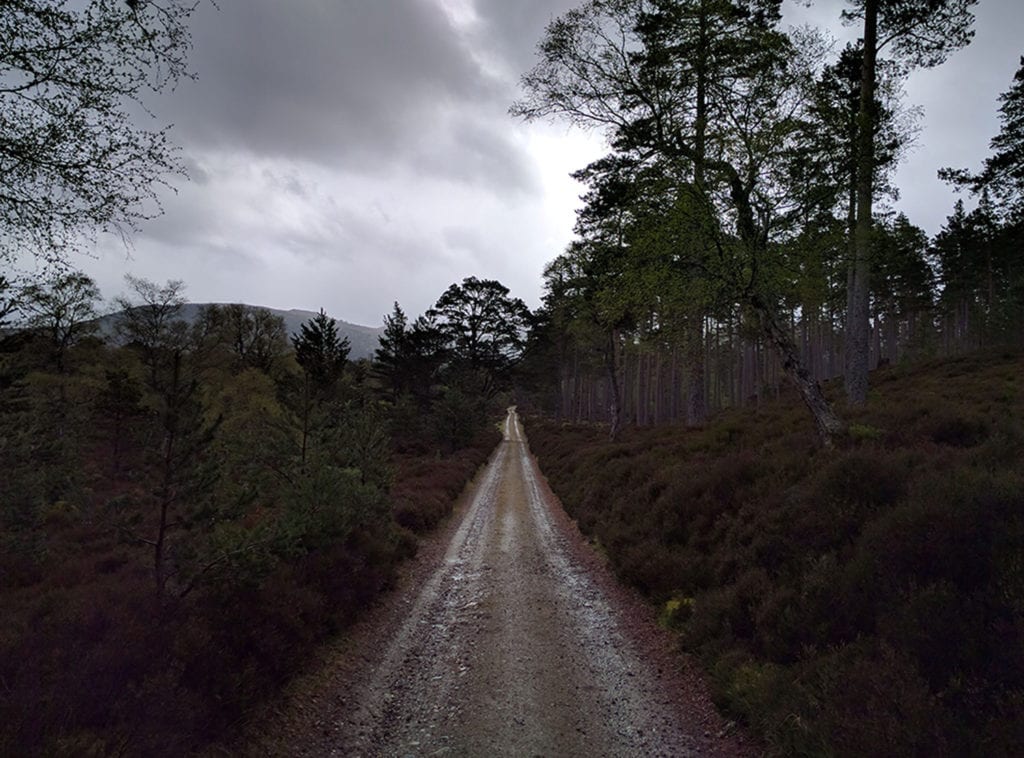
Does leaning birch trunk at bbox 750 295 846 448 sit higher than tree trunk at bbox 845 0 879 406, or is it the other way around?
tree trunk at bbox 845 0 879 406

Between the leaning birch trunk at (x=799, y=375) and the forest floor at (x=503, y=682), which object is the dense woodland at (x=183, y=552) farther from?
the leaning birch trunk at (x=799, y=375)

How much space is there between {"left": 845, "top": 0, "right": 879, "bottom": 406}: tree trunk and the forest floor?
10368 mm

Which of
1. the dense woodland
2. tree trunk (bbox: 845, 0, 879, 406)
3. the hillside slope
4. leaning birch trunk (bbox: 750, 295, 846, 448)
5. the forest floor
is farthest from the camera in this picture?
tree trunk (bbox: 845, 0, 879, 406)

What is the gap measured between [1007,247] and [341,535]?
4436 centimetres

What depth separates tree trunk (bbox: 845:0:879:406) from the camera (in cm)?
1134

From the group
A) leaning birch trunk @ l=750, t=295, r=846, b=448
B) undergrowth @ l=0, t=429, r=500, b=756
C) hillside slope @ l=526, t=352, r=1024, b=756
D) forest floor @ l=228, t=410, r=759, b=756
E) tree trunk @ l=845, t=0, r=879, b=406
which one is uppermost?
tree trunk @ l=845, t=0, r=879, b=406

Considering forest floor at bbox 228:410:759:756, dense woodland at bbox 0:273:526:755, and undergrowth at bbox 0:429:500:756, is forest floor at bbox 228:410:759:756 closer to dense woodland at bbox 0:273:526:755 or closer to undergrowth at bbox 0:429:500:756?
undergrowth at bbox 0:429:500:756

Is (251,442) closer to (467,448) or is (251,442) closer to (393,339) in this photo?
(467,448)

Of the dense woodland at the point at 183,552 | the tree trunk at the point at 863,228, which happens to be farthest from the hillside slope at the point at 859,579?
the dense woodland at the point at 183,552

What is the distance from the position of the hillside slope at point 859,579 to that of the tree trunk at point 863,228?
161 inches

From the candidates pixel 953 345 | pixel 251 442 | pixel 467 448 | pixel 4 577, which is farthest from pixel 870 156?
pixel 953 345

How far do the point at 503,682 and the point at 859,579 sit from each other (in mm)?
4161

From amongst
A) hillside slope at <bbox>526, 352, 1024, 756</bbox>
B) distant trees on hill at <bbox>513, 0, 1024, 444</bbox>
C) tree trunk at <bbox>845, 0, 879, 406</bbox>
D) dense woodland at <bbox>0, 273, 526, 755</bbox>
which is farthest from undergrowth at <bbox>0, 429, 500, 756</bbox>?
tree trunk at <bbox>845, 0, 879, 406</bbox>

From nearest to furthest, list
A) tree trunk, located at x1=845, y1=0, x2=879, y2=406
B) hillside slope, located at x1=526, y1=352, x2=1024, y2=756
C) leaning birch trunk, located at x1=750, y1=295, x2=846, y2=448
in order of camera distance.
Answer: hillside slope, located at x1=526, y1=352, x2=1024, y2=756
leaning birch trunk, located at x1=750, y1=295, x2=846, y2=448
tree trunk, located at x1=845, y1=0, x2=879, y2=406
